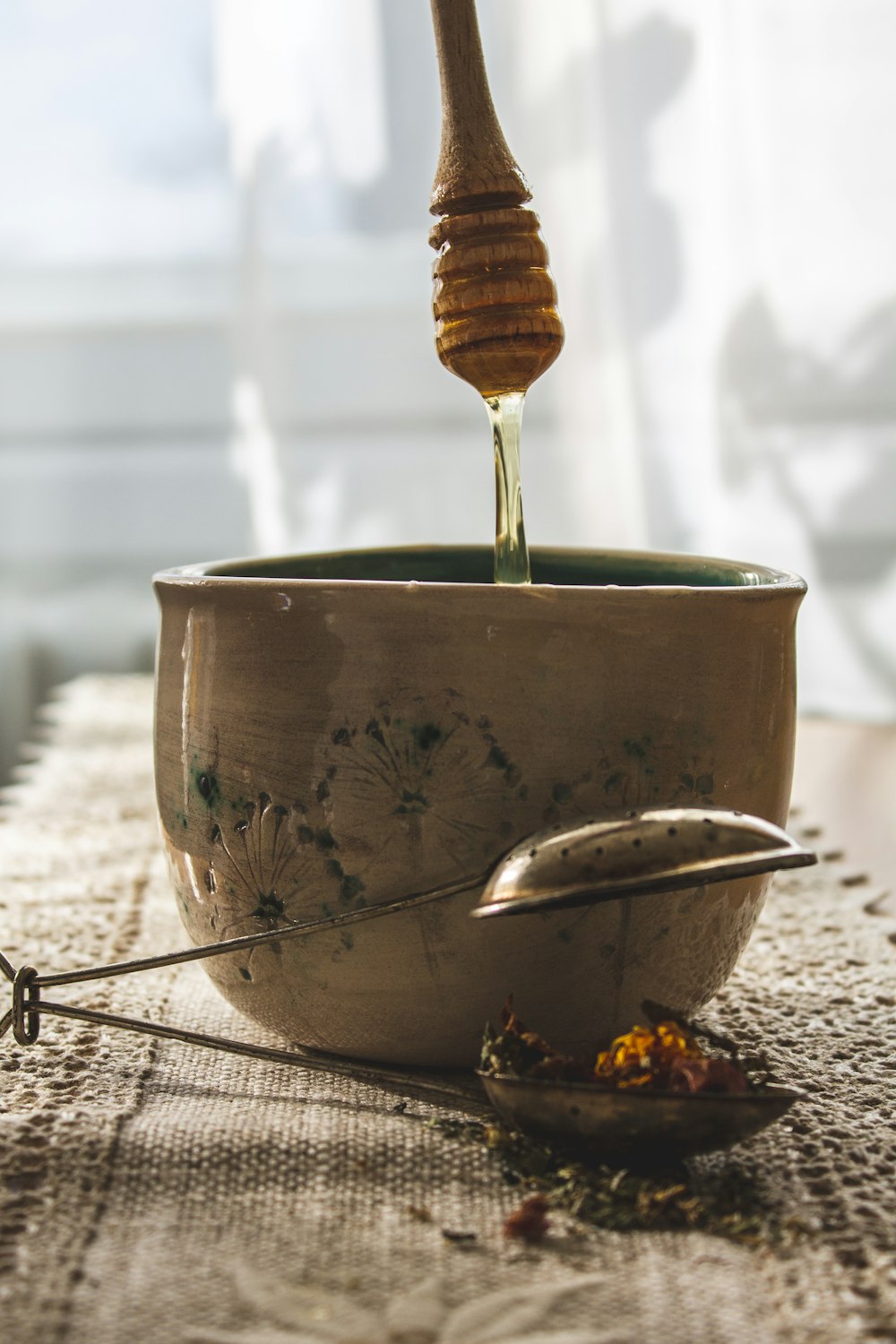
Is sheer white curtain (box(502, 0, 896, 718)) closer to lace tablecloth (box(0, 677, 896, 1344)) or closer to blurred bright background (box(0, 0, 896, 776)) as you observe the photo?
blurred bright background (box(0, 0, 896, 776))

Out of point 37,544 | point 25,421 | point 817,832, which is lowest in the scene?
point 817,832

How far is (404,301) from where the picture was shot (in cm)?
158

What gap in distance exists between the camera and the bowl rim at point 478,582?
354 millimetres

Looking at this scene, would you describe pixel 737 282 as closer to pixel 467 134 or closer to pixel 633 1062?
pixel 467 134

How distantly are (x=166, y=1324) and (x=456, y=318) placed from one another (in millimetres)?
285

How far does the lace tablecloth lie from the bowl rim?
14cm

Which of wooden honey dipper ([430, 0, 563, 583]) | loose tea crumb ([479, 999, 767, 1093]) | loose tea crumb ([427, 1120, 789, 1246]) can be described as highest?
wooden honey dipper ([430, 0, 563, 583])

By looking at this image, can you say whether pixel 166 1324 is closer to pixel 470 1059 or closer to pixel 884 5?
pixel 470 1059

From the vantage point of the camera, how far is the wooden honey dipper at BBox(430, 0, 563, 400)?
1.35ft

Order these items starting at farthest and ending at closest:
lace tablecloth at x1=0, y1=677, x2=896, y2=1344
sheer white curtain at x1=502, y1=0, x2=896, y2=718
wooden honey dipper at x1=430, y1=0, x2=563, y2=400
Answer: sheer white curtain at x1=502, y1=0, x2=896, y2=718 → wooden honey dipper at x1=430, y1=0, x2=563, y2=400 → lace tablecloth at x1=0, y1=677, x2=896, y2=1344

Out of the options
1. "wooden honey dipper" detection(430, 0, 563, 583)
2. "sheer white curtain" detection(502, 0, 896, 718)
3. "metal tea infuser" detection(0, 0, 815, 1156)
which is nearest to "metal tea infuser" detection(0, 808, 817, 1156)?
"metal tea infuser" detection(0, 0, 815, 1156)

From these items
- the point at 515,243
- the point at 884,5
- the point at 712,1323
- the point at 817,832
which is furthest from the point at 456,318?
the point at 884,5

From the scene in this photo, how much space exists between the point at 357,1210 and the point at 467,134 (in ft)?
Answer: 0.99

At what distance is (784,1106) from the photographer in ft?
1.01
